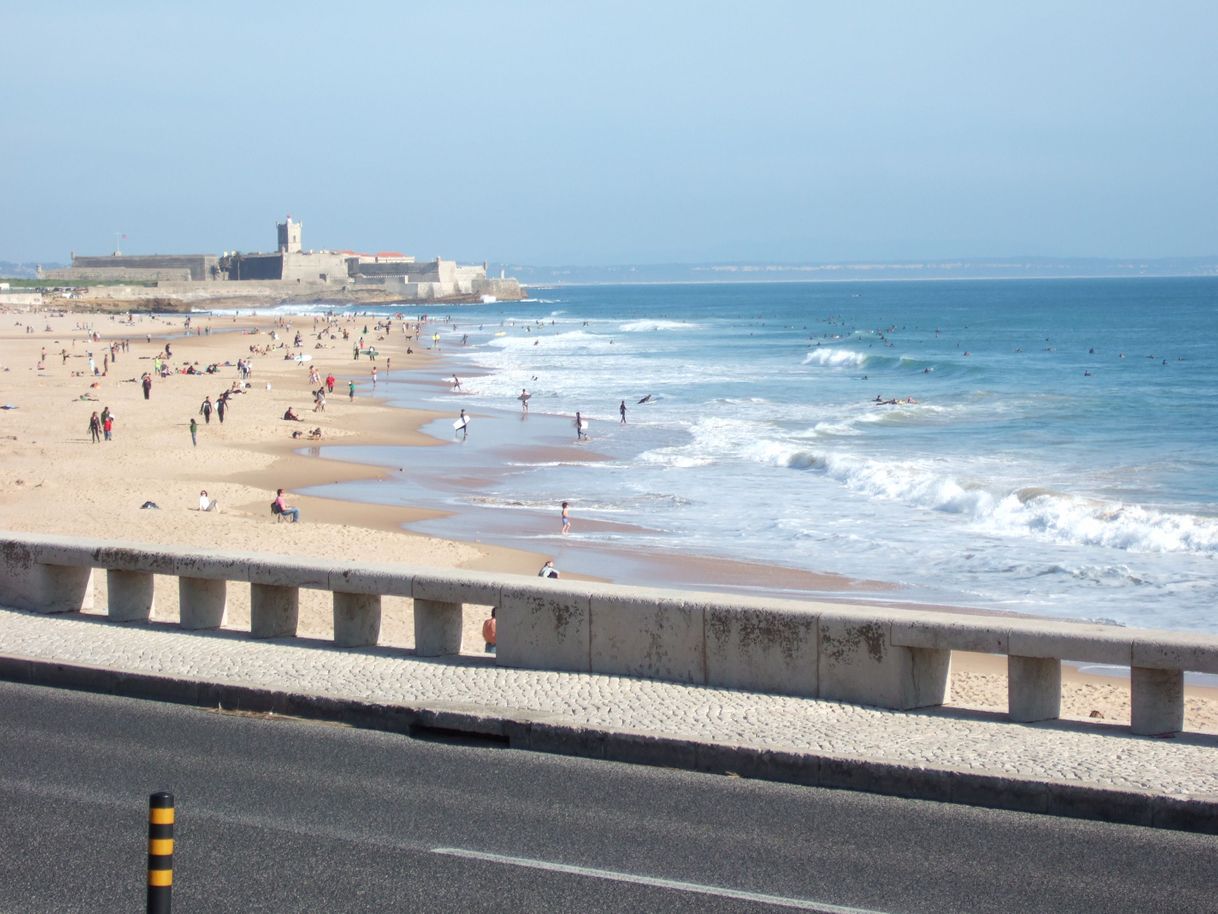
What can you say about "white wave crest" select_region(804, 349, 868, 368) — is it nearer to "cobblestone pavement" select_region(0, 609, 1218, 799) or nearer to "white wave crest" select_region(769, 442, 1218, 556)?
"white wave crest" select_region(769, 442, 1218, 556)

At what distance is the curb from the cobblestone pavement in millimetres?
67

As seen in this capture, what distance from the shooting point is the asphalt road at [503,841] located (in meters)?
5.43

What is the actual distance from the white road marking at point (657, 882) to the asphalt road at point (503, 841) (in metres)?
0.01

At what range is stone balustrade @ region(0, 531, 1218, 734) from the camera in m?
7.21

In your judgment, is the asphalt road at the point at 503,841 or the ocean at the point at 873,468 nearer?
the asphalt road at the point at 503,841

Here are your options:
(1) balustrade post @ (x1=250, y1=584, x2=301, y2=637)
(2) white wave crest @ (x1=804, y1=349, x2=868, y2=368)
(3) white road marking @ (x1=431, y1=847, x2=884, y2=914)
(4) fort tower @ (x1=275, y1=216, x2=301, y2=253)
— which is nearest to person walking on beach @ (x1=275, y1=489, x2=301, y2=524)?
(1) balustrade post @ (x1=250, y1=584, x2=301, y2=637)

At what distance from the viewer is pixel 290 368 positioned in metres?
59.2

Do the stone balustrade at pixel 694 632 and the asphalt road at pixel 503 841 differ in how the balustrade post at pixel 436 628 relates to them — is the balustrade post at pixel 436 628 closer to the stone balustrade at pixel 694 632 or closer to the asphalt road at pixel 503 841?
the stone balustrade at pixel 694 632

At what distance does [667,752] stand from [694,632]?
3.61 feet

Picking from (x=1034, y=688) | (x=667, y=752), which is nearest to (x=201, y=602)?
(x=667, y=752)

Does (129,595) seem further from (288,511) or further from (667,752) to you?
(288,511)

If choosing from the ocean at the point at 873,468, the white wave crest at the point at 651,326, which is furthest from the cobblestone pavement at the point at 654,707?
the white wave crest at the point at 651,326

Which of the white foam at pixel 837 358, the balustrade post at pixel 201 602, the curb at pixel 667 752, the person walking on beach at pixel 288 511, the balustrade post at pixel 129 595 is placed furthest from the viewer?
the white foam at pixel 837 358

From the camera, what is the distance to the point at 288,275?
17025 centimetres
